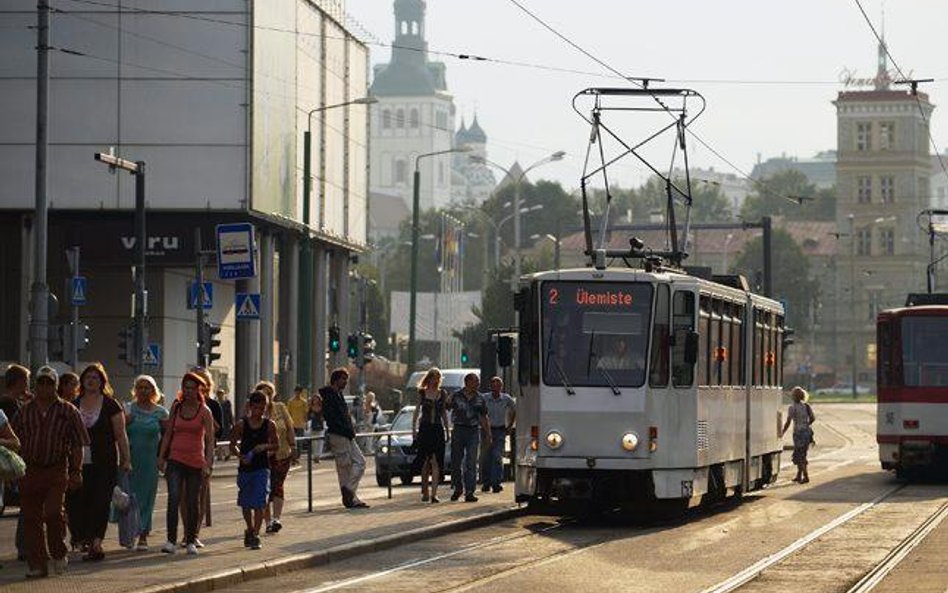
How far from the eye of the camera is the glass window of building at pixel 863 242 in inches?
6353

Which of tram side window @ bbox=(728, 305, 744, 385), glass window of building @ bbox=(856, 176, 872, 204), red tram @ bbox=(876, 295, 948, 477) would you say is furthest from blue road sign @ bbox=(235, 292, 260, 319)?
glass window of building @ bbox=(856, 176, 872, 204)

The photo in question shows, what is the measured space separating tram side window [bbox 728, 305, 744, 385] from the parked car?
383ft

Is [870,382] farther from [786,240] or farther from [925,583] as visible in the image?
[925,583]

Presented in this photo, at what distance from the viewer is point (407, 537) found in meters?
23.2

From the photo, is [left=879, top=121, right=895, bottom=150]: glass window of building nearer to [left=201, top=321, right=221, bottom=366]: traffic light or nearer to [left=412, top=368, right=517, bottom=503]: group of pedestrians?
[left=201, top=321, right=221, bottom=366]: traffic light

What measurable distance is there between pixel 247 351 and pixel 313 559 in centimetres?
4158

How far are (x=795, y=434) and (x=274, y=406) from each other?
16.9 metres

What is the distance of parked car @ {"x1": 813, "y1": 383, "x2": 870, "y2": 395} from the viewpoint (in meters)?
149

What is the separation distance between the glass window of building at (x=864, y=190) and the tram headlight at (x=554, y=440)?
5350 inches

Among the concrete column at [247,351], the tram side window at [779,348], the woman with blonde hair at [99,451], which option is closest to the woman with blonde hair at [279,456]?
the woman with blonde hair at [99,451]

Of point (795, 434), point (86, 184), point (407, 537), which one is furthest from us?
point (86, 184)

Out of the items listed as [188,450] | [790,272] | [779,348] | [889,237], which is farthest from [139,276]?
[889,237]

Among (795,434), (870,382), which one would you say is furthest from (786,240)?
(795,434)

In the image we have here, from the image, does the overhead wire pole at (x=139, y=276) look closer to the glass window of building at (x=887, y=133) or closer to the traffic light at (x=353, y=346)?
the traffic light at (x=353, y=346)
